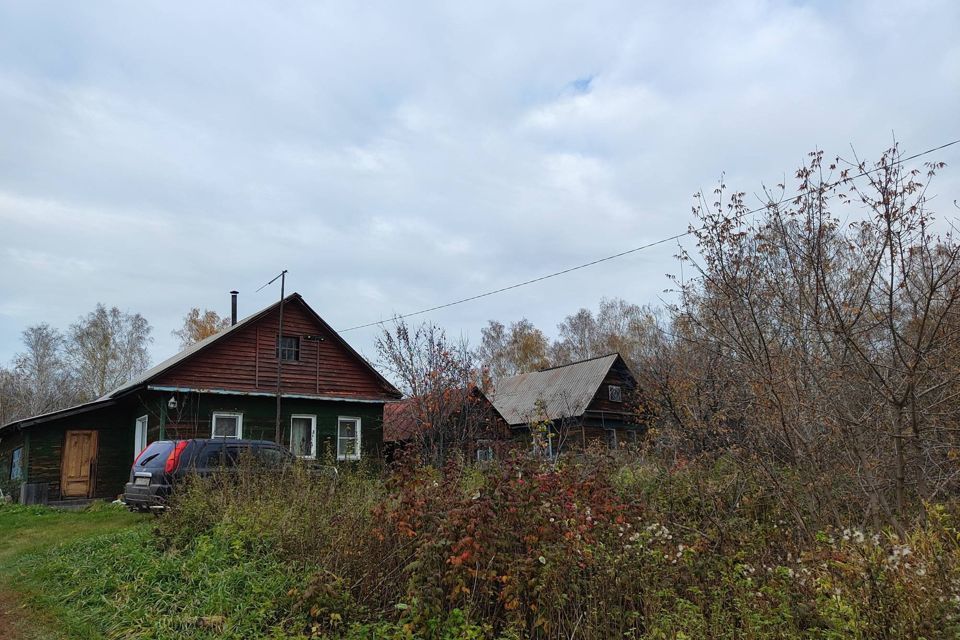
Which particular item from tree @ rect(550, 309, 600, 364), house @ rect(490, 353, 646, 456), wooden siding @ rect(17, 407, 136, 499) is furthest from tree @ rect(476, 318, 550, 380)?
wooden siding @ rect(17, 407, 136, 499)

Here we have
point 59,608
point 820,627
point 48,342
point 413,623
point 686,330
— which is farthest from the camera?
point 48,342

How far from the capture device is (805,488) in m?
6.84

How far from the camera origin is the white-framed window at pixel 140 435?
19094 mm

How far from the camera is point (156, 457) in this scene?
1165cm

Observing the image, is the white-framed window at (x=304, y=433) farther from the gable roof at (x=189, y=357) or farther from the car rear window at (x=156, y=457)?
the car rear window at (x=156, y=457)

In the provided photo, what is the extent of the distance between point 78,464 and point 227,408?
4.32m

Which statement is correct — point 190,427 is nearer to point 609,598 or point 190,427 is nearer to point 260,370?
point 260,370

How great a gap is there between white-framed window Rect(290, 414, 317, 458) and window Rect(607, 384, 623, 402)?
1436 cm

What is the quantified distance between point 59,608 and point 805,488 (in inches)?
277

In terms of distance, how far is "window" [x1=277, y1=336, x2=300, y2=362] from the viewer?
70.4 ft

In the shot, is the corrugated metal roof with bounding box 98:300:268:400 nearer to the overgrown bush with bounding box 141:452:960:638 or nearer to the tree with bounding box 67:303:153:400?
the overgrown bush with bounding box 141:452:960:638

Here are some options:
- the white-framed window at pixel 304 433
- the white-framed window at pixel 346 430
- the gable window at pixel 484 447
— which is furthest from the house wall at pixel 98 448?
the gable window at pixel 484 447

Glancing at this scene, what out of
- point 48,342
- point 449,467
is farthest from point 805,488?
point 48,342

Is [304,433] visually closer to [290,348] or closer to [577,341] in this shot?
[290,348]
